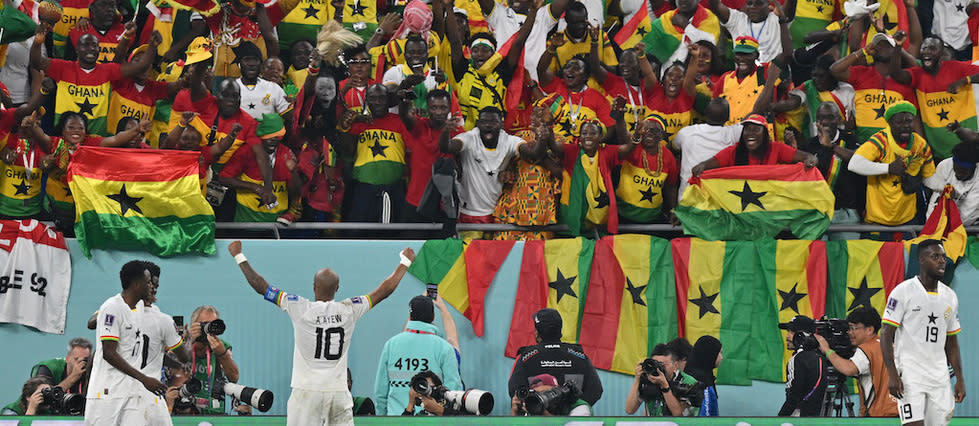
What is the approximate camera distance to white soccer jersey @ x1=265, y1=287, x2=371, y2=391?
32.5 feet

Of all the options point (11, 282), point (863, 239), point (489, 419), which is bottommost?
point (489, 419)

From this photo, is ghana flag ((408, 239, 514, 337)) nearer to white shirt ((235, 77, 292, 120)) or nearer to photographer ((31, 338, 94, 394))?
white shirt ((235, 77, 292, 120))

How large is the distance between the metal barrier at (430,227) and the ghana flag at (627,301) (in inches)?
17.1

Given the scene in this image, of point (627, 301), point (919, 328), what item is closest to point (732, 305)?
point (627, 301)

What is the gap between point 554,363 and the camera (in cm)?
1062

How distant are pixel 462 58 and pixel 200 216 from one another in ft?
11.1

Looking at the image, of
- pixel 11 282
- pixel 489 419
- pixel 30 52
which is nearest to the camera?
pixel 489 419

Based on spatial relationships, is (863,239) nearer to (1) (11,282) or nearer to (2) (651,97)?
(2) (651,97)

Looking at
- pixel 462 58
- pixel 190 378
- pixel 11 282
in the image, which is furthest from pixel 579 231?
pixel 11 282

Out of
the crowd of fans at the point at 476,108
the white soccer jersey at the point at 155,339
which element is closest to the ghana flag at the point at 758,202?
the crowd of fans at the point at 476,108

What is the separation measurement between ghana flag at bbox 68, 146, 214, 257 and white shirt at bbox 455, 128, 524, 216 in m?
2.50

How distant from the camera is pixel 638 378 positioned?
425 inches

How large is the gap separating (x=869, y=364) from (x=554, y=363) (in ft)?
8.98

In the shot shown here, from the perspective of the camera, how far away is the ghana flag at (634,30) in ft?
49.9
